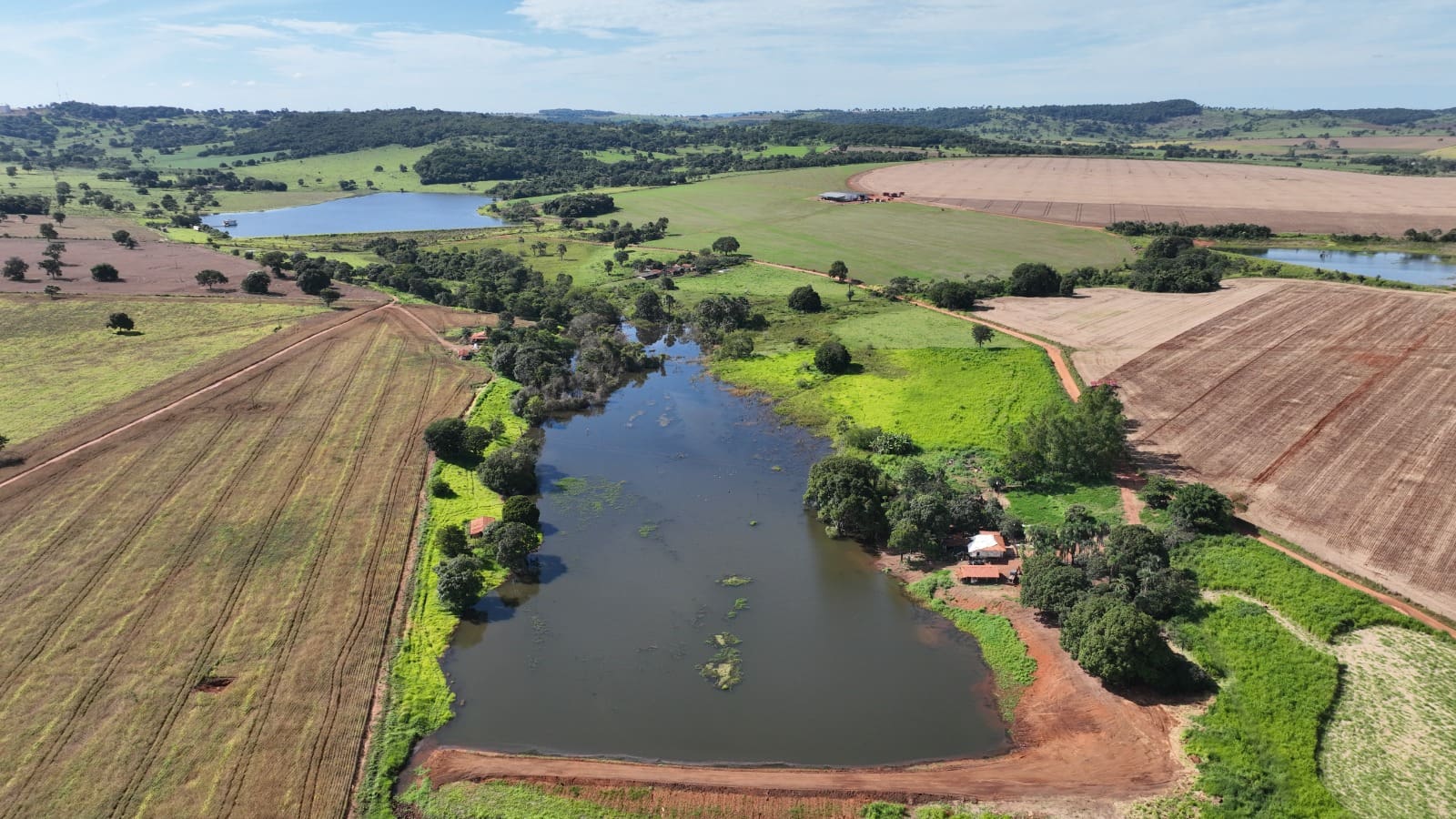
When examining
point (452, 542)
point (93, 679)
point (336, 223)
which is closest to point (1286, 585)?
point (452, 542)

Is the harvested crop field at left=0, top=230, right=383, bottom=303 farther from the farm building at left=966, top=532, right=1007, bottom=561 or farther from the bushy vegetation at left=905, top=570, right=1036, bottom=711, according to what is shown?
Result: the farm building at left=966, top=532, right=1007, bottom=561

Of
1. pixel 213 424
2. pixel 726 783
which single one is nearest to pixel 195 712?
pixel 726 783

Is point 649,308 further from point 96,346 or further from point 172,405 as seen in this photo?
point 96,346

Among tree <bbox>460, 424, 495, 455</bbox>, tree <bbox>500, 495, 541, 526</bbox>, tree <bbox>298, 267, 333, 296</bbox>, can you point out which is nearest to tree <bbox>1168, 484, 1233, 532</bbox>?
tree <bbox>500, 495, 541, 526</bbox>

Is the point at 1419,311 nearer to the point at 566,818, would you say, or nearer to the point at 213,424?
the point at 566,818

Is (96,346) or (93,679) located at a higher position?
(96,346)
